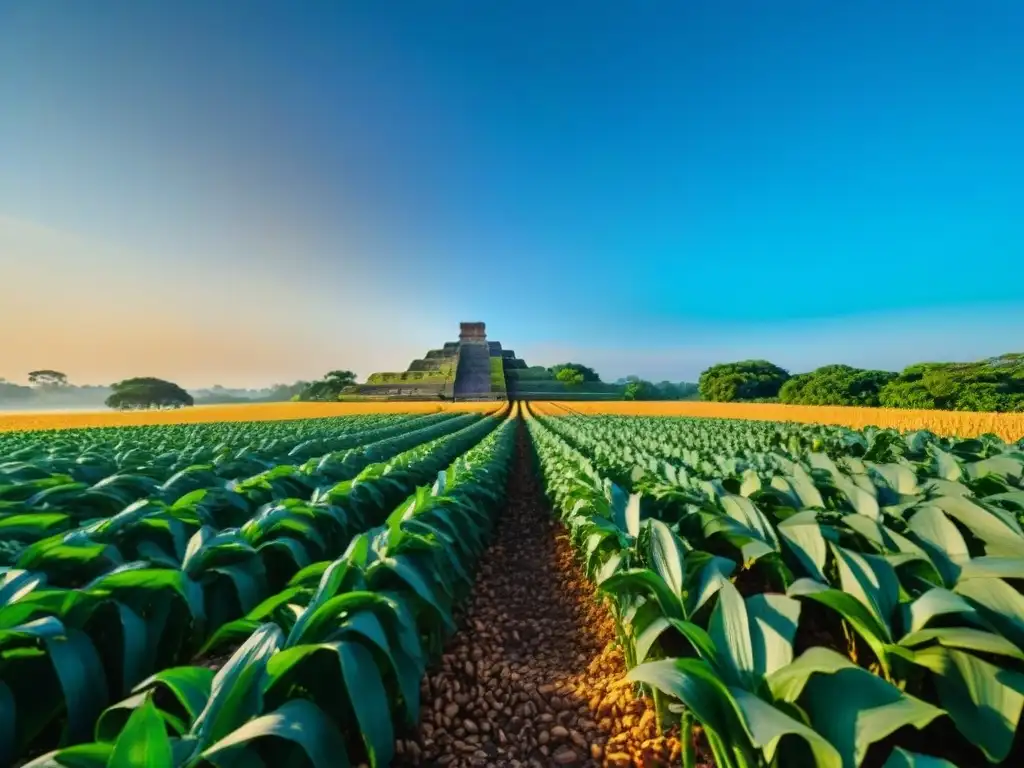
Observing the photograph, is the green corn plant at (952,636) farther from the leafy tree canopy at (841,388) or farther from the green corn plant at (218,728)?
the leafy tree canopy at (841,388)

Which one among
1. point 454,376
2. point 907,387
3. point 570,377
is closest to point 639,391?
point 570,377

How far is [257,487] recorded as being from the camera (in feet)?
12.5

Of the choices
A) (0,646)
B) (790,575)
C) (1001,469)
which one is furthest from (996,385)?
(0,646)

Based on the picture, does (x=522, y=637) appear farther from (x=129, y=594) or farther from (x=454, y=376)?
(x=454, y=376)

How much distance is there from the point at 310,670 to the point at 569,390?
68.2 m

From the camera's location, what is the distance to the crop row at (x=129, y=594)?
1.41 meters

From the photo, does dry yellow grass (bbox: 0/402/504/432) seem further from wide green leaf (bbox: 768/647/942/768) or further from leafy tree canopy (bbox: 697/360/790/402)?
leafy tree canopy (bbox: 697/360/790/402)

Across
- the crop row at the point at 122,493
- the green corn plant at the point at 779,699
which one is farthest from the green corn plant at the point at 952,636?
the crop row at the point at 122,493

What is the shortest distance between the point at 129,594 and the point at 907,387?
4776 centimetres

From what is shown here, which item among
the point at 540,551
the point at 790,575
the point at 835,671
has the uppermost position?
the point at 835,671

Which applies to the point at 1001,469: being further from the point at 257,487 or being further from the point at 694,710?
the point at 257,487

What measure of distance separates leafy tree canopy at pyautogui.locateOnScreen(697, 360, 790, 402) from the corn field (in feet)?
200

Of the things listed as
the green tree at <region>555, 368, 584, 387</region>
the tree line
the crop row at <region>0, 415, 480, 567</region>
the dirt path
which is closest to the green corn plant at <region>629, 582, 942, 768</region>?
the dirt path

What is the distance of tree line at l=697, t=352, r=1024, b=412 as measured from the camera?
31922 millimetres
